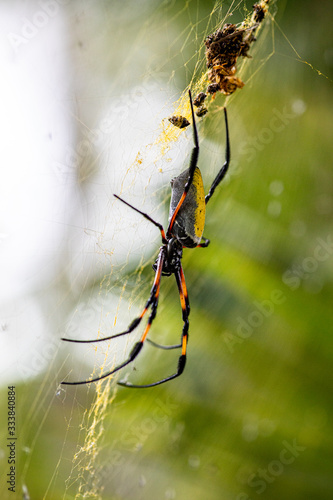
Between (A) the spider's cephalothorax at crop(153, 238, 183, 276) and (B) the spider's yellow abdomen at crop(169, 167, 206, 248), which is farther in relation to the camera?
(A) the spider's cephalothorax at crop(153, 238, 183, 276)

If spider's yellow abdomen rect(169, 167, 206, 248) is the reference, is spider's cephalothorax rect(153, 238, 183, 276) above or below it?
below

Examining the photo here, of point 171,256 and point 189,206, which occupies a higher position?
point 189,206

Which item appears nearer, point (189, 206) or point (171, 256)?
point (189, 206)

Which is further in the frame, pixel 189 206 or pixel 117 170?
pixel 117 170

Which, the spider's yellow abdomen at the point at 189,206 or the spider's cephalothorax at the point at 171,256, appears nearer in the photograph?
the spider's yellow abdomen at the point at 189,206

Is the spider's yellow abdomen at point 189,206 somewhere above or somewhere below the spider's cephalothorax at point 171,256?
above

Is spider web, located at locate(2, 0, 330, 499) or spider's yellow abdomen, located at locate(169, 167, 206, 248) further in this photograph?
spider web, located at locate(2, 0, 330, 499)

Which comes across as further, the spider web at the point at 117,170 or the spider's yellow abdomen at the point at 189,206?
the spider web at the point at 117,170

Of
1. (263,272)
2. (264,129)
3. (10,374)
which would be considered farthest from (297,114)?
(10,374)

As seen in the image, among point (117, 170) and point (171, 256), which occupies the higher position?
point (117, 170)
